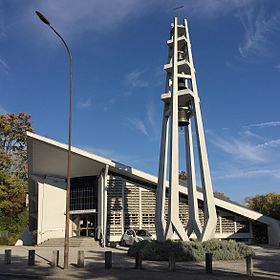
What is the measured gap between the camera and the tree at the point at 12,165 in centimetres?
4350

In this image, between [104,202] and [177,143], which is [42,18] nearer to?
[177,143]

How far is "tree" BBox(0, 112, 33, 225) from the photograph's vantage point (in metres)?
43.5

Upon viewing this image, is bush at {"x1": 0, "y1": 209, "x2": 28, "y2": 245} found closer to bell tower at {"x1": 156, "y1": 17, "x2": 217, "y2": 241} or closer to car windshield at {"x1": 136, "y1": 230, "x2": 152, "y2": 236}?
car windshield at {"x1": 136, "y1": 230, "x2": 152, "y2": 236}

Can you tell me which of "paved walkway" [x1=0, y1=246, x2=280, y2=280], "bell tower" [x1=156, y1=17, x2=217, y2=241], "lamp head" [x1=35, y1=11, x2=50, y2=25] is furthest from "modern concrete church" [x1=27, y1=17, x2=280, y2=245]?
"lamp head" [x1=35, y1=11, x2=50, y2=25]

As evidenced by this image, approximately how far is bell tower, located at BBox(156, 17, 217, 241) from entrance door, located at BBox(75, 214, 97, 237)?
1525cm

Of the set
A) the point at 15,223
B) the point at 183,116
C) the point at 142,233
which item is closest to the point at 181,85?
the point at 183,116

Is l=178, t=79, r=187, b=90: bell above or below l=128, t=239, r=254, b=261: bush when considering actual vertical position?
above

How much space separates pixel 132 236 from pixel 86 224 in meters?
8.36

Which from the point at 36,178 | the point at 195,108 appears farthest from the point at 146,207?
the point at 195,108

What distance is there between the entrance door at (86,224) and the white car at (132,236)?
19.2ft

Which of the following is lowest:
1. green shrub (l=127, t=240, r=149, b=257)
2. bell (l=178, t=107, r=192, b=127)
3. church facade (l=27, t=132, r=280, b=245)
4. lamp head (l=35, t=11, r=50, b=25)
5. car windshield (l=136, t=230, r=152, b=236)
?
green shrub (l=127, t=240, r=149, b=257)

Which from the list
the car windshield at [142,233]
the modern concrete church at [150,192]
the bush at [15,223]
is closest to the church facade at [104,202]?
the modern concrete church at [150,192]

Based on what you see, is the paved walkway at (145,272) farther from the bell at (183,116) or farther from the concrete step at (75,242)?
the concrete step at (75,242)

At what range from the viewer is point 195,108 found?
64.8ft
